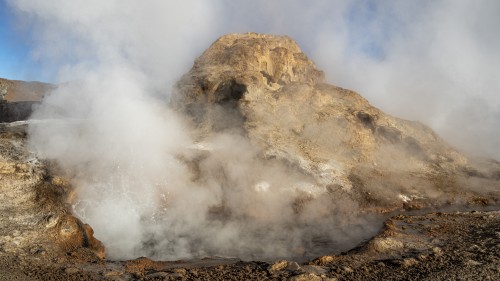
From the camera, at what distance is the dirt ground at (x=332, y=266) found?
6.14m

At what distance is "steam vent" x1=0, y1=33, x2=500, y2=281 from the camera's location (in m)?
6.57

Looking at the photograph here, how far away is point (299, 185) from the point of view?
12219 millimetres

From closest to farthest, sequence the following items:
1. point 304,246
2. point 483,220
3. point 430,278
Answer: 1. point 430,278
2. point 304,246
3. point 483,220

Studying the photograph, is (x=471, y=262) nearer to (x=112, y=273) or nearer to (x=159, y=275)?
(x=159, y=275)

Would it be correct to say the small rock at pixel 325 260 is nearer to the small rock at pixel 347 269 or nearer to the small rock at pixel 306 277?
the small rock at pixel 347 269

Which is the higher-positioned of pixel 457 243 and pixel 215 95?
pixel 215 95

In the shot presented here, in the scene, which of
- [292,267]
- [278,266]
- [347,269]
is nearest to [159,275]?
[278,266]

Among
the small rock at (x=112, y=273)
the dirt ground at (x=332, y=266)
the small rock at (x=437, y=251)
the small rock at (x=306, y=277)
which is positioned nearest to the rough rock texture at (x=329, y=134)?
the dirt ground at (x=332, y=266)

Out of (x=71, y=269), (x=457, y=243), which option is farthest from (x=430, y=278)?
(x=71, y=269)

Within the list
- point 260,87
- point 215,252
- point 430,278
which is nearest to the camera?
point 430,278

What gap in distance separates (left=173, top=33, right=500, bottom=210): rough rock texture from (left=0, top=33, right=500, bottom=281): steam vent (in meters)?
0.05

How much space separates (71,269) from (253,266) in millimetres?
3022

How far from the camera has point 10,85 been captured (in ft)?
155

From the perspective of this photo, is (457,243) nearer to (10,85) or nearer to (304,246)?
(304,246)
